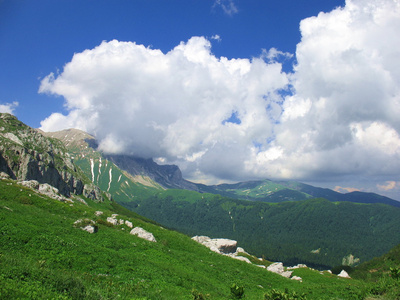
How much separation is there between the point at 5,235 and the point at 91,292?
585 inches


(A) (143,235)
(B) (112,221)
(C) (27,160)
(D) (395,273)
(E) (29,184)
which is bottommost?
(A) (143,235)

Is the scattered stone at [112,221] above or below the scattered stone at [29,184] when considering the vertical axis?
below

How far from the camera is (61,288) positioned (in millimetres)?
12523

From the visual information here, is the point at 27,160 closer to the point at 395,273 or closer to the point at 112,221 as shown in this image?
the point at 112,221

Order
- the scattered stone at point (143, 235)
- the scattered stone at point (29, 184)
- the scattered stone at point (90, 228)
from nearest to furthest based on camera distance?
the scattered stone at point (90, 228), the scattered stone at point (143, 235), the scattered stone at point (29, 184)

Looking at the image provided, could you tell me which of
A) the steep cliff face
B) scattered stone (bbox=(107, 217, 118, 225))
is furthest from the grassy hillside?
the steep cliff face

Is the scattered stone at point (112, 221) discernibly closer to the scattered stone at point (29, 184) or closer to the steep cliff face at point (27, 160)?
the scattered stone at point (29, 184)

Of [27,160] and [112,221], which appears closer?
[112,221]

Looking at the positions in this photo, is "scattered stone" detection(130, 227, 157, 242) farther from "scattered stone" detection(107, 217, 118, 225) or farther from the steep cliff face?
the steep cliff face

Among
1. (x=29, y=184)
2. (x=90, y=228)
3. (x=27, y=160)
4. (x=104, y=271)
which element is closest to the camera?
(x=104, y=271)

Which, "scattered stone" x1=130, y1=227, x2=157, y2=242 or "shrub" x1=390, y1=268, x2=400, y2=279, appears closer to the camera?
"shrub" x1=390, y1=268, x2=400, y2=279

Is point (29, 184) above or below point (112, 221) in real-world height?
above

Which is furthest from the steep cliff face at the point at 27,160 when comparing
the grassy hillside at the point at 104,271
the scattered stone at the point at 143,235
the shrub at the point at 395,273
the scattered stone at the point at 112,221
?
the shrub at the point at 395,273

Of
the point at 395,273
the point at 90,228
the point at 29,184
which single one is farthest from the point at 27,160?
the point at 395,273
